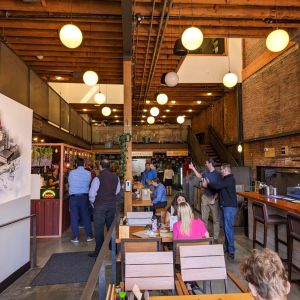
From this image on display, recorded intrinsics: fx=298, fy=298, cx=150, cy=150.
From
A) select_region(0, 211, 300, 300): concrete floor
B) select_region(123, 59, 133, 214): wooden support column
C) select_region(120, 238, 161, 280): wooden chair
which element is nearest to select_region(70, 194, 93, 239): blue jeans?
select_region(0, 211, 300, 300): concrete floor

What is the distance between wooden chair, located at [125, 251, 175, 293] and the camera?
8.55ft

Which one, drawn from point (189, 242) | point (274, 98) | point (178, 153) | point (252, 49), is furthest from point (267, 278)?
point (178, 153)

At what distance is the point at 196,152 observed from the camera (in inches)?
577

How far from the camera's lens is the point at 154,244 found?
325 centimetres

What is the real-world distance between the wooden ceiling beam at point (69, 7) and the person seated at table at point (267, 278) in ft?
16.1

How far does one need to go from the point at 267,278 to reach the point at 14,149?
13.6 feet

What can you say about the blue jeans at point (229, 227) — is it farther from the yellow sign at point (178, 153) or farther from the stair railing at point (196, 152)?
the yellow sign at point (178, 153)

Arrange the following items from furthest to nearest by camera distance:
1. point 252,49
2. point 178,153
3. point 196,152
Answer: point 178,153 < point 196,152 < point 252,49

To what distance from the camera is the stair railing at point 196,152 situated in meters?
13.4

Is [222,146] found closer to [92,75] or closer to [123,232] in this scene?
[92,75]

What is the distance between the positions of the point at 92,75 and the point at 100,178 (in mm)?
2273

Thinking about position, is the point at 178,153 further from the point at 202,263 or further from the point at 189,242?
the point at 202,263

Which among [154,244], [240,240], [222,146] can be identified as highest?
[222,146]

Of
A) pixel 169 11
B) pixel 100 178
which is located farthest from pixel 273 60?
pixel 100 178
